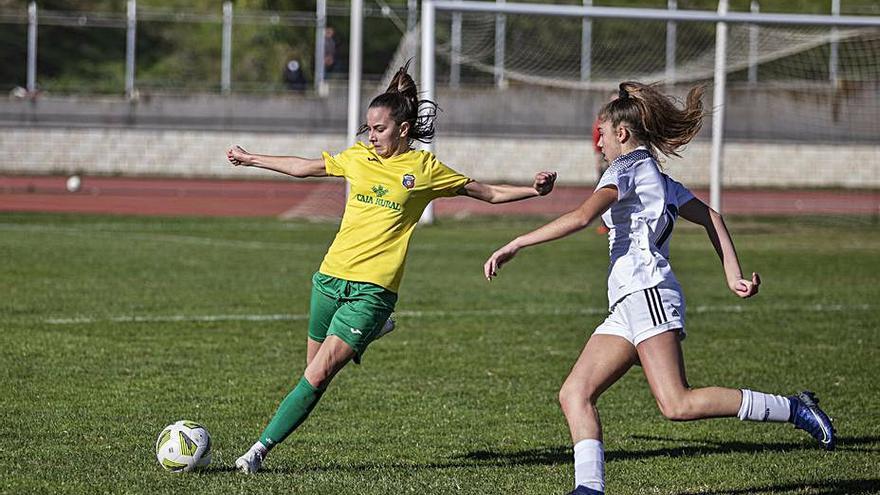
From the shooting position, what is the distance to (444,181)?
20.4 ft

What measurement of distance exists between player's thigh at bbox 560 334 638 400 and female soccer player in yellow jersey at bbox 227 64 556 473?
0.94m

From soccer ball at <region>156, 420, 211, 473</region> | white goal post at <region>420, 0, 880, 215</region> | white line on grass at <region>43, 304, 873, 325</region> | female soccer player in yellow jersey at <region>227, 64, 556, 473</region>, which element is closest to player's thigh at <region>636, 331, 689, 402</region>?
female soccer player in yellow jersey at <region>227, 64, 556, 473</region>

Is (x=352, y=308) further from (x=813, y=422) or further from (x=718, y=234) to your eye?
(x=813, y=422)

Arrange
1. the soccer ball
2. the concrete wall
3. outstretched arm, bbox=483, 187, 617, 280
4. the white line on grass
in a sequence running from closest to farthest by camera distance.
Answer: outstretched arm, bbox=483, 187, 617, 280
the soccer ball
the white line on grass
the concrete wall

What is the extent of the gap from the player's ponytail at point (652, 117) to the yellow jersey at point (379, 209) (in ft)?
3.47

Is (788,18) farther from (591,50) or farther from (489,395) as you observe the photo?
(489,395)

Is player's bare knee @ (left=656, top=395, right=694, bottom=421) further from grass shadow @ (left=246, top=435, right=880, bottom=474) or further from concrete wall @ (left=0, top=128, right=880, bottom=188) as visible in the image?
concrete wall @ (left=0, top=128, right=880, bottom=188)

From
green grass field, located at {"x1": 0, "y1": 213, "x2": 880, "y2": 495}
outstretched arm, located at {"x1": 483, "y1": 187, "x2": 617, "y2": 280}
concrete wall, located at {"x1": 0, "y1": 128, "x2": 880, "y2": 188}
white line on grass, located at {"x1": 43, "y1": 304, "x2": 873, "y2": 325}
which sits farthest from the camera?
concrete wall, located at {"x1": 0, "y1": 128, "x2": 880, "y2": 188}

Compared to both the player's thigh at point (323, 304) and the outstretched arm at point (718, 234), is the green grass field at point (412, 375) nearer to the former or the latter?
the player's thigh at point (323, 304)

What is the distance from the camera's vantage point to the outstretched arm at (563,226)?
4969 millimetres

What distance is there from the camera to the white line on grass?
35.5 feet

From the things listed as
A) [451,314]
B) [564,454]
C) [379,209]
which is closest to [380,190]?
[379,209]

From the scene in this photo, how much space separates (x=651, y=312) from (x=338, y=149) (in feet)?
96.3

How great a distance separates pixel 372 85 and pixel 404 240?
29426 millimetres
